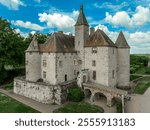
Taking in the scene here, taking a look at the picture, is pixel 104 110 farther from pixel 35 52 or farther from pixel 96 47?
pixel 35 52

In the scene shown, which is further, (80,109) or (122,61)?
(122,61)

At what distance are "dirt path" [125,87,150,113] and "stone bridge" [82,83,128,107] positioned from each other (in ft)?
6.76

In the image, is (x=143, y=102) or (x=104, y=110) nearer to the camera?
(x=104, y=110)

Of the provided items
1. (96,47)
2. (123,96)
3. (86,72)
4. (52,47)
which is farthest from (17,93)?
(123,96)

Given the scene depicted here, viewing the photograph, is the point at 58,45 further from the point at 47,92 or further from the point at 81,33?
the point at 47,92

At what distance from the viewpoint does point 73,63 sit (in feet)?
115

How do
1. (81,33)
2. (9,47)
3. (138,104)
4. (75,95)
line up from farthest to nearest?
(9,47), (81,33), (75,95), (138,104)

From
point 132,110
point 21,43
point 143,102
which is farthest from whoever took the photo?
point 21,43

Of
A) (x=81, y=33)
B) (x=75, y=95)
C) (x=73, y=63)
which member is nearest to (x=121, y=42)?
(x=81, y=33)

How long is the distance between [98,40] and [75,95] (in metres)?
10.6

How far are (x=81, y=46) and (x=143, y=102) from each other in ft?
47.9

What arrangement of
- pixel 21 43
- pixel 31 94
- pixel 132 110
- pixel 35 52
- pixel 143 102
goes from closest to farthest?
pixel 132 110, pixel 143 102, pixel 31 94, pixel 35 52, pixel 21 43

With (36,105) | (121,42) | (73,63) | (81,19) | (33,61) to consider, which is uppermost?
(81,19)

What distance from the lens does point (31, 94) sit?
3177 cm
